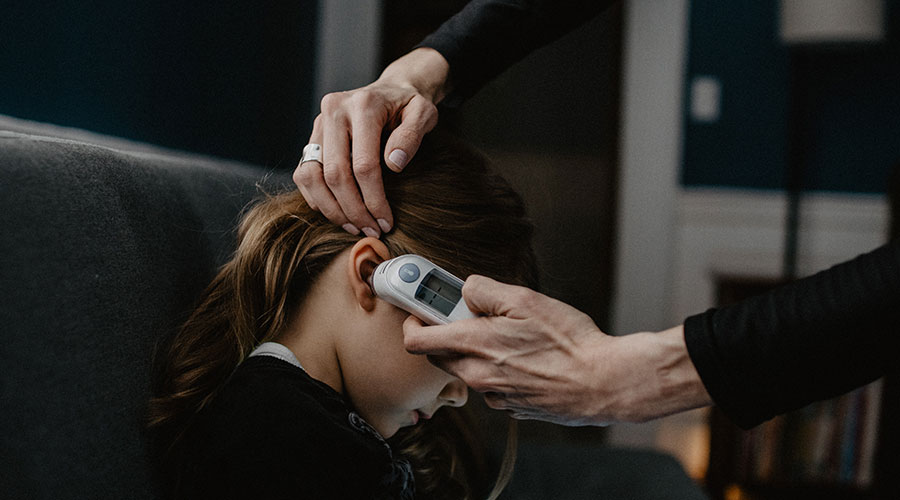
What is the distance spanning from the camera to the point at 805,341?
0.55 metres

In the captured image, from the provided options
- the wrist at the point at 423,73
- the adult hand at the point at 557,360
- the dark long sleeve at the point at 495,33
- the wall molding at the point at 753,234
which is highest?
the dark long sleeve at the point at 495,33

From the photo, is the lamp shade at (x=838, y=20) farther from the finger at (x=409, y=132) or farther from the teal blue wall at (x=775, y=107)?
the finger at (x=409, y=132)

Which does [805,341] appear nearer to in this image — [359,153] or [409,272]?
[409,272]

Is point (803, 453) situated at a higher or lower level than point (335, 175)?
lower

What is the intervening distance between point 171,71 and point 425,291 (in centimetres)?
92

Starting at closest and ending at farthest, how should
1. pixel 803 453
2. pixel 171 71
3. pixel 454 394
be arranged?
pixel 454 394, pixel 171 71, pixel 803 453

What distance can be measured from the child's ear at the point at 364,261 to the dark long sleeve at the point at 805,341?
34 cm

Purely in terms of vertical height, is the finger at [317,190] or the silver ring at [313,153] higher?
the silver ring at [313,153]

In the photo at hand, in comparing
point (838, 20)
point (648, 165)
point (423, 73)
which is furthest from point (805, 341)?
point (648, 165)

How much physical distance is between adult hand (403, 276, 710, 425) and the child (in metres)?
0.12

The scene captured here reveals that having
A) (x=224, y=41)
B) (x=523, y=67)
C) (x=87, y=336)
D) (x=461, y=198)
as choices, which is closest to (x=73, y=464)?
(x=87, y=336)

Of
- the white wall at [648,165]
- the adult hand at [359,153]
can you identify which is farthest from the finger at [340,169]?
the white wall at [648,165]

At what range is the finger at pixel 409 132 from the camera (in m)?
0.74

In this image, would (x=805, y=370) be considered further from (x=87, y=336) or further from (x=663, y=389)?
(x=87, y=336)
